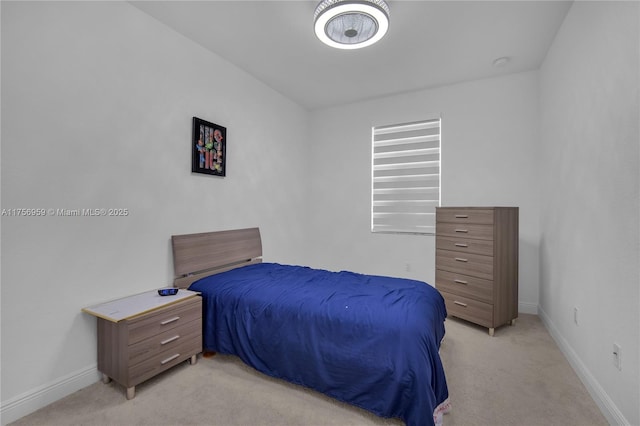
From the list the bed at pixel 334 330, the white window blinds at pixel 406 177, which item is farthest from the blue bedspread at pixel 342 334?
the white window blinds at pixel 406 177

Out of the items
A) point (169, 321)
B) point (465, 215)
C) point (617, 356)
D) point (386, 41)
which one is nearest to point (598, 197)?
point (617, 356)

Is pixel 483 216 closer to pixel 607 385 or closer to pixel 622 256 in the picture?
pixel 622 256

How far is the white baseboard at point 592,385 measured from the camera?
1518mm

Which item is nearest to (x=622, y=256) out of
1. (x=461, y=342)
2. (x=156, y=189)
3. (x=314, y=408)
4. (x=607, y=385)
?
(x=607, y=385)

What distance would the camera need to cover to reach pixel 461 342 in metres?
2.53

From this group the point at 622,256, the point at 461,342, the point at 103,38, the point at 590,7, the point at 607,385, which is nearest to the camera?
the point at 622,256

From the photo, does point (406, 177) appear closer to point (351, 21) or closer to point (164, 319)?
point (351, 21)

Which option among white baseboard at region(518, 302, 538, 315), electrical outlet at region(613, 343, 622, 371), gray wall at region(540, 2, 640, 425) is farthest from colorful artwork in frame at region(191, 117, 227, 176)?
white baseboard at region(518, 302, 538, 315)

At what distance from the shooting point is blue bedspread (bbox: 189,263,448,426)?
4.99 ft

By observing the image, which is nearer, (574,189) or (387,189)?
(574,189)

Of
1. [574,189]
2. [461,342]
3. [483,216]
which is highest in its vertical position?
[574,189]

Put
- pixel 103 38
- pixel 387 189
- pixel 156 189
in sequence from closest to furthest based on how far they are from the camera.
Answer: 1. pixel 103 38
2. pixel 156 189
3. pixel 387 189

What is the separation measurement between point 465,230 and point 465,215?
15 centimetres

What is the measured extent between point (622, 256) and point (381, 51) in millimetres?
2402
